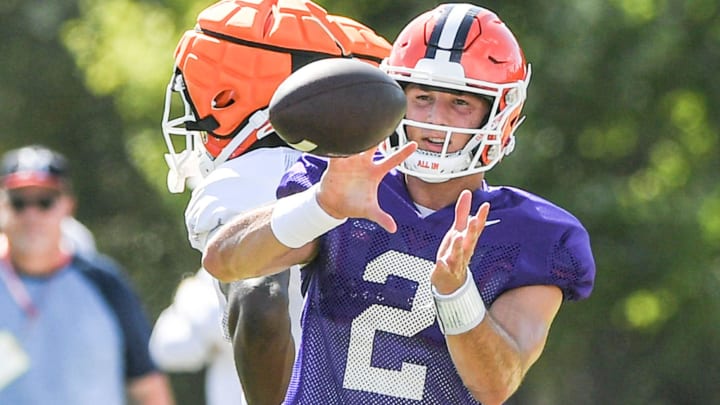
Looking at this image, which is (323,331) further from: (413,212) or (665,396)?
(665,396)

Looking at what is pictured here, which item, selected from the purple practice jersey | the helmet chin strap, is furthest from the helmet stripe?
the purple practice jersey

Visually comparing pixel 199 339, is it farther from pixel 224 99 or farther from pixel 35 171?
pixel 224 99

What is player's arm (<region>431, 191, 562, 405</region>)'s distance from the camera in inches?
143

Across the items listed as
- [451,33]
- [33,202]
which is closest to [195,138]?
[451,33]

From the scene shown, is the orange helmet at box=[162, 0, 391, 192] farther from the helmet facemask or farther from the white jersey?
the white jersey

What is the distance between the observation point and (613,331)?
12.5 metres

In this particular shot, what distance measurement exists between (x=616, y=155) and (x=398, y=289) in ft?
26.6

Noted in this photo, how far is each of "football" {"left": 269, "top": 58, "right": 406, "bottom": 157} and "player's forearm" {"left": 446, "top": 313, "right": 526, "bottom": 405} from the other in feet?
1.53

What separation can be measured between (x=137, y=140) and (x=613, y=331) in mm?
3787

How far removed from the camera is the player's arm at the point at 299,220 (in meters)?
3.63

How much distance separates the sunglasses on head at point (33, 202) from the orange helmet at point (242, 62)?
50.2 inches

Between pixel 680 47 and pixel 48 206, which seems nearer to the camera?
pixel 48 206

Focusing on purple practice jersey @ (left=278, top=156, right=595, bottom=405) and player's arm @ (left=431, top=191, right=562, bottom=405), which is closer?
player's arm @ (left=431, top=191, right=562, bottom=405)

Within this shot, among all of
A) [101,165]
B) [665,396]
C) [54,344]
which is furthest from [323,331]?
[101,165]
